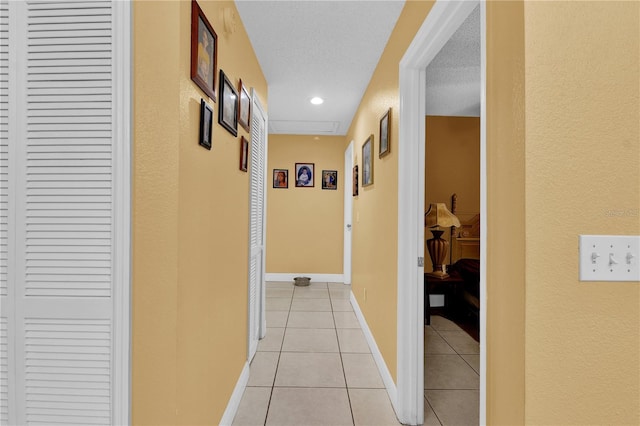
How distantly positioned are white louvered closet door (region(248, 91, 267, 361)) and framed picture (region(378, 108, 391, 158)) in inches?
38.9

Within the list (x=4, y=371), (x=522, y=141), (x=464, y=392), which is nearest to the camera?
(x=522, y=141)

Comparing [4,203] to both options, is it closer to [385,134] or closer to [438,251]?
[385,134]

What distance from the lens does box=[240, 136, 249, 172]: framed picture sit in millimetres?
2078

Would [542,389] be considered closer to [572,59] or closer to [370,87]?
[572,59]

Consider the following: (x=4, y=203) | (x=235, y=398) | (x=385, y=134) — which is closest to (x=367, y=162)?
(x=385, y=134)

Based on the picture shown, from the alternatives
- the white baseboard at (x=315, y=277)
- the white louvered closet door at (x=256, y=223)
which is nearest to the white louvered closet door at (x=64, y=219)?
the white louvered closet door at (x=256, y=223)

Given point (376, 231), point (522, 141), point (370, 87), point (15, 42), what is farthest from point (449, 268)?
point (15, 42)

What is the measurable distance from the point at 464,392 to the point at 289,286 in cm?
327

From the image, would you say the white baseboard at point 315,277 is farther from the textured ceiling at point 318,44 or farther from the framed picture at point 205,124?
the framed picture at point 205,124

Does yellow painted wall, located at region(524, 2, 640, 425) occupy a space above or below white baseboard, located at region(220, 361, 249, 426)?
above

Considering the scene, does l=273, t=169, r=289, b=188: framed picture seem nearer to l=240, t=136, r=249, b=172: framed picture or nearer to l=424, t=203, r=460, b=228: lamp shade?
l=424, t=203, r=460, b=228: lamp shade

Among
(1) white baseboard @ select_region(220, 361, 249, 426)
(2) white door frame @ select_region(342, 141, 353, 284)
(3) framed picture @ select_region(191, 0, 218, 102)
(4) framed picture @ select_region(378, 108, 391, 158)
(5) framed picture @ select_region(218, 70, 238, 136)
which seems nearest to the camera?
(3) framed picture @ select_region(191, 0, 218, 102)

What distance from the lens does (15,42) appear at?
111 centimetres

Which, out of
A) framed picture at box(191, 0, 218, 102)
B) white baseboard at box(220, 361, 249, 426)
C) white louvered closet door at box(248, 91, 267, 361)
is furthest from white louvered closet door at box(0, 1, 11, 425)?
white louvered closet door at box(248, 91, 267, 361)
